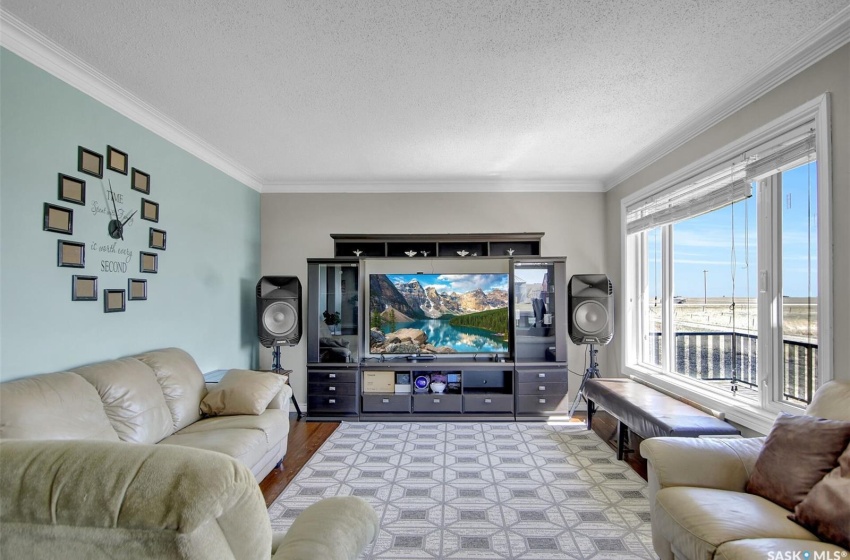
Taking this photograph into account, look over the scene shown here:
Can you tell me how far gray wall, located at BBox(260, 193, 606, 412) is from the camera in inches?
192

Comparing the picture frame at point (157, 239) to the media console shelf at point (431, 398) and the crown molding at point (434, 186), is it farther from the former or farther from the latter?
the media console shelf at point (431, 398)

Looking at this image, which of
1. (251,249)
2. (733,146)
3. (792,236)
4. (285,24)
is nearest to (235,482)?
(285,24)

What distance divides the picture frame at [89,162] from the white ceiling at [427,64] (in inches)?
18.1

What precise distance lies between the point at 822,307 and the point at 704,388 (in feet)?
4.38

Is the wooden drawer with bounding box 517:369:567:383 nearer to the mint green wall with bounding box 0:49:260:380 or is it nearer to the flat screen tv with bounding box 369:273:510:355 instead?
the flat screen tv with bounding box 369:273:510:355

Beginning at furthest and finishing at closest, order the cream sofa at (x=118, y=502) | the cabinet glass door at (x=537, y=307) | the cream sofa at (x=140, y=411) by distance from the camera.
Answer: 1. the cabinet glass door at (x=537, y=307)
2. the cream sofa at (x=140, y=411)
3. the cream sofa at (x=118, y=502)

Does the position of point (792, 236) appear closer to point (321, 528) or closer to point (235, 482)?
point (321, 528)

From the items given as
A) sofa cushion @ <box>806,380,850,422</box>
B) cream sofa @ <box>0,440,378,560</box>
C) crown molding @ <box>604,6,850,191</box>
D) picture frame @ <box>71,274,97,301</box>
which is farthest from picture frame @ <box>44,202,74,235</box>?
crown molding @ <box>604,6,850,191</box>

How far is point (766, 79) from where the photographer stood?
2.44 metres

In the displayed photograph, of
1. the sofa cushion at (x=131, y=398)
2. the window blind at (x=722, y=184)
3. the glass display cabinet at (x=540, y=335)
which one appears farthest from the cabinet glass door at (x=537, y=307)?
the sofa cushion at (x=131, y=398)

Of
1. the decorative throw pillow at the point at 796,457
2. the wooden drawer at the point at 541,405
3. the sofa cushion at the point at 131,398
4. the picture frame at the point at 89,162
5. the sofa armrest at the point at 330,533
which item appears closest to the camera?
the sofa armrest at the point at 330,533

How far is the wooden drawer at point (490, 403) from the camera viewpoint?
439cm

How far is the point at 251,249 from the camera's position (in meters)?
4.74

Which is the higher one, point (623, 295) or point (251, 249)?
point (251, 249)
